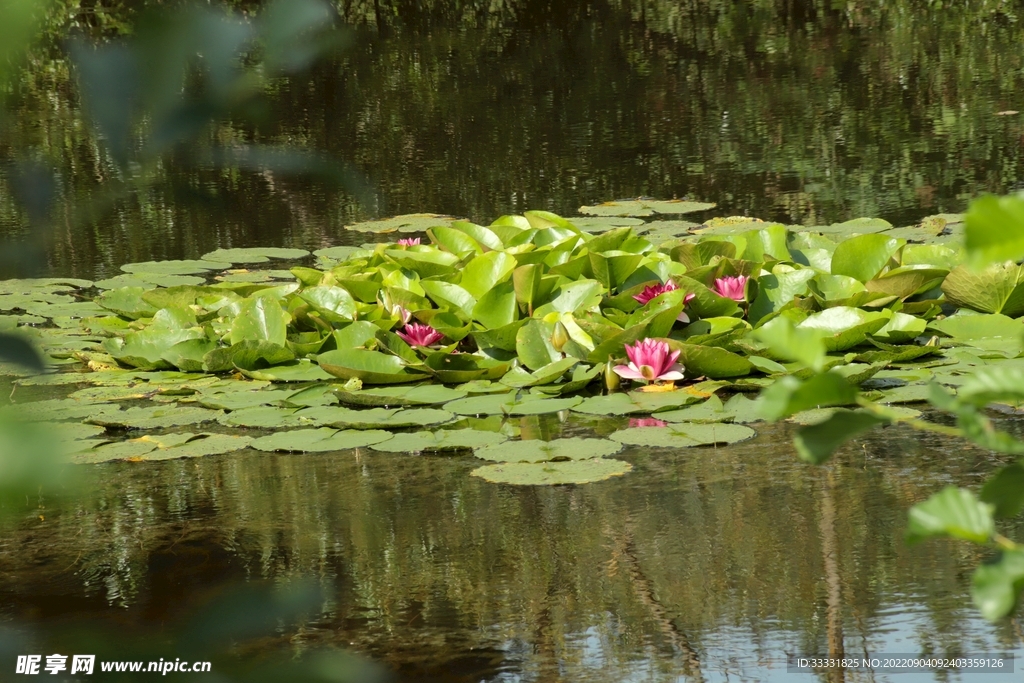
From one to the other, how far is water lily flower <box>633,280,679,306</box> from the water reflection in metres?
0.64

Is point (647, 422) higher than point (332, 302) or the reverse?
the reverse

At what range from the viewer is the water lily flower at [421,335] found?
3.26 m

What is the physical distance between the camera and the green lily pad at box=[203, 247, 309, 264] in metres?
4.46

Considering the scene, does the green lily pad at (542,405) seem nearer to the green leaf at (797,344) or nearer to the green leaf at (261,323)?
the green leaf at (261,323)

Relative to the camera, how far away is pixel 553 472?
2.47 m

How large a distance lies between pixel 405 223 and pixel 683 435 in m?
2.57

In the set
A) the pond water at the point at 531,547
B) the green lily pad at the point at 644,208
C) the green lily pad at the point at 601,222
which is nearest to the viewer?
the pond water at the point at 531,547

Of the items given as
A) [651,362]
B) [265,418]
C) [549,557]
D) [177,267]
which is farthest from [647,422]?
[177,267]

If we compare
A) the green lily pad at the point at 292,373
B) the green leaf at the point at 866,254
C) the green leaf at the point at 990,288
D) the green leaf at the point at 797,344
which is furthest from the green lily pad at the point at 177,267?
the green leaf at the point at 797,344

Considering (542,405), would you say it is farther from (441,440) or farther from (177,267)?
(177,267)

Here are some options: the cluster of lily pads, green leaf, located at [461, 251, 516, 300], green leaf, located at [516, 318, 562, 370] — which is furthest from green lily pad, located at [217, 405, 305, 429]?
green leaf, located at [461, 251, 516, 300]

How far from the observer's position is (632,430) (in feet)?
8.88

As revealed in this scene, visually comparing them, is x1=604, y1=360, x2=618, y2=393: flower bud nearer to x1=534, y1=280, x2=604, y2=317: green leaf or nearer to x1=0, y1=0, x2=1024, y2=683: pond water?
x1=0, y1=0, x2=1024, y2=683: pond water

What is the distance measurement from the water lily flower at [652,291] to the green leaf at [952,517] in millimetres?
2730
